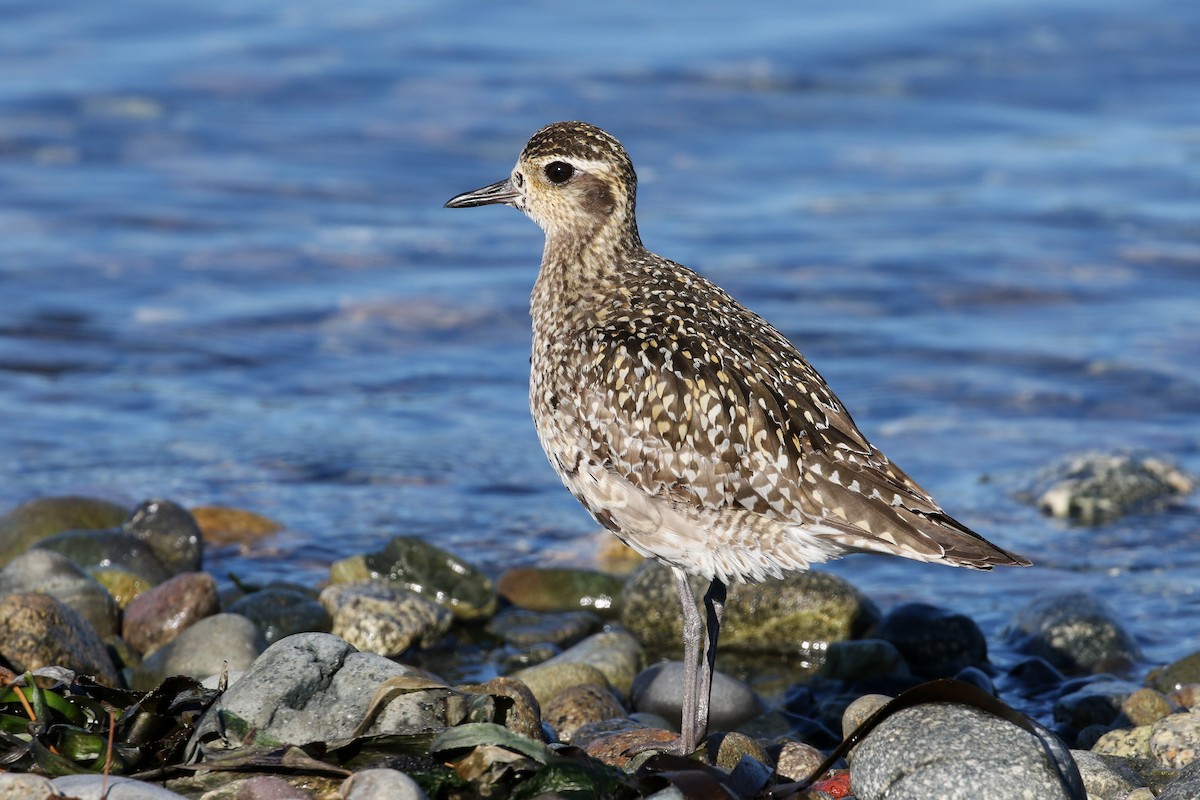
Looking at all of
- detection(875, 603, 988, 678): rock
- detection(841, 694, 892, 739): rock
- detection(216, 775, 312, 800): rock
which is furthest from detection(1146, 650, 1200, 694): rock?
detection(216, 775, 312, 800): rock

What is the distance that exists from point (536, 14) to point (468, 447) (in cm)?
1106

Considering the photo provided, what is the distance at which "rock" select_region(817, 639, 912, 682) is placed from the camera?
7.47m

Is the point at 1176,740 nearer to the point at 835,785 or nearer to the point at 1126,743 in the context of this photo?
the point at 1126,743

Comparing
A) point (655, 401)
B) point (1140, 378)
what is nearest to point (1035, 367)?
point (1140, 378)

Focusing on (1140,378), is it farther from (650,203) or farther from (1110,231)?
(650,203)

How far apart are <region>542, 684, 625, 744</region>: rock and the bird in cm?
54

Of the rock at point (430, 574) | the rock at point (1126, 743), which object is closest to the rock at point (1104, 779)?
the rock at point (1126, 743)

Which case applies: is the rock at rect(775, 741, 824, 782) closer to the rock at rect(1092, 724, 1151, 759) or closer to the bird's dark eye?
the rock at rect(1092, 724, 1151, 759)

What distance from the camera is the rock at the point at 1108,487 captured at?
952cm

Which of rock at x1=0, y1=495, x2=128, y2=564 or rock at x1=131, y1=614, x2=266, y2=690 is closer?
rock at x1=131, y1=614, x2=266, y2=690

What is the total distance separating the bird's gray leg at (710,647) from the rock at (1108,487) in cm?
388

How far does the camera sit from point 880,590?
875cm

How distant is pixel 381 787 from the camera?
4.47m

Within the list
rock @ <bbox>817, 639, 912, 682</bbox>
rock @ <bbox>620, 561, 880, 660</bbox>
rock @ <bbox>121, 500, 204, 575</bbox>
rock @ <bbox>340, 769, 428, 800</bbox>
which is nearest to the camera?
rock @ <bbox>340, 769, 428, 800</bbox>
